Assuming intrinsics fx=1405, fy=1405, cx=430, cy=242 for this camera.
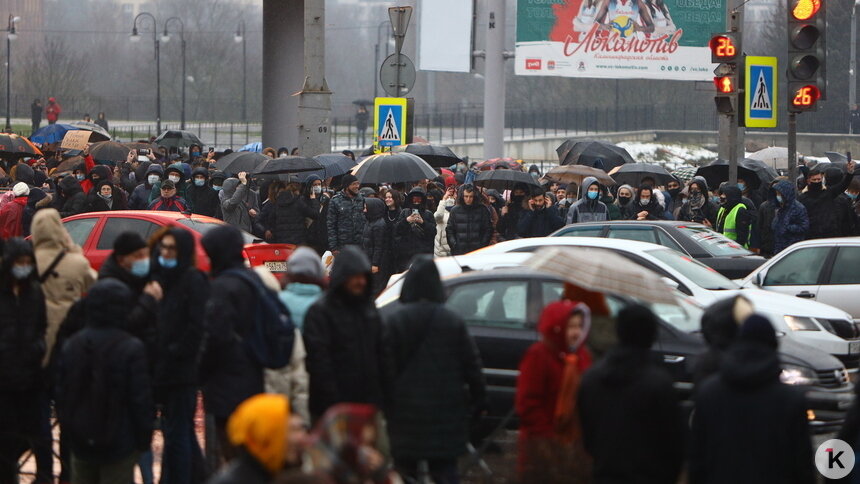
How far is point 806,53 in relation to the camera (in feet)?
51.3

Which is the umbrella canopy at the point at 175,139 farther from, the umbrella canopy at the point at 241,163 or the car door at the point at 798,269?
the car door at the point at 798,269

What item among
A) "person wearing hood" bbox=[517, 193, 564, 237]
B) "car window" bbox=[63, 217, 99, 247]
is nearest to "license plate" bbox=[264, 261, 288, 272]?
"car window" bbox=[63, 217, 99, 247]

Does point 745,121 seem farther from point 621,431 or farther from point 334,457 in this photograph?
point 334,457

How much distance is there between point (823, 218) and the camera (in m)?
16.9

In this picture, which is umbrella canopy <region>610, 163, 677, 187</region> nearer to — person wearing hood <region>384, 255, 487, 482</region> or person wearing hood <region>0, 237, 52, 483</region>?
person wearing hood <region>0, 237, 52, 483</region>

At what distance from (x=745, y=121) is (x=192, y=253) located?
11055 mm

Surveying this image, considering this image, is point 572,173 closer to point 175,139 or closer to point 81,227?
point 81,227

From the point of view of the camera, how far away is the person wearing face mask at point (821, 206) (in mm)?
16812

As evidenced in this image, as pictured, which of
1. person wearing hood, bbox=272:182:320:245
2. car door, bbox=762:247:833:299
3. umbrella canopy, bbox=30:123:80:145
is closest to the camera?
car door, bbox=762:247:833:299

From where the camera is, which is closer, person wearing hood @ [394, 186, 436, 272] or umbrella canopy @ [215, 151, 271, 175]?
person wearing hood @ [394, 186, 436, 272]

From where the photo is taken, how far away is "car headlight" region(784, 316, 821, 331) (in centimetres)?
1152

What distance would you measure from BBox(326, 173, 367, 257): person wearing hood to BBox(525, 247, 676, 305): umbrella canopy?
29.6 feet

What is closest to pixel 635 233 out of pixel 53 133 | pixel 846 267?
pixel 846 267

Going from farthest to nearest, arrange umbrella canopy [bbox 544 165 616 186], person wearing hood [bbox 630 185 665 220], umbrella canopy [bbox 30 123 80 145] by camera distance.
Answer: umbrella canopy [bbox 30 123 80 145], umbrella canopy [bbox 544 165 616 186], person wearing hood [bbox 630 185 665 220]
